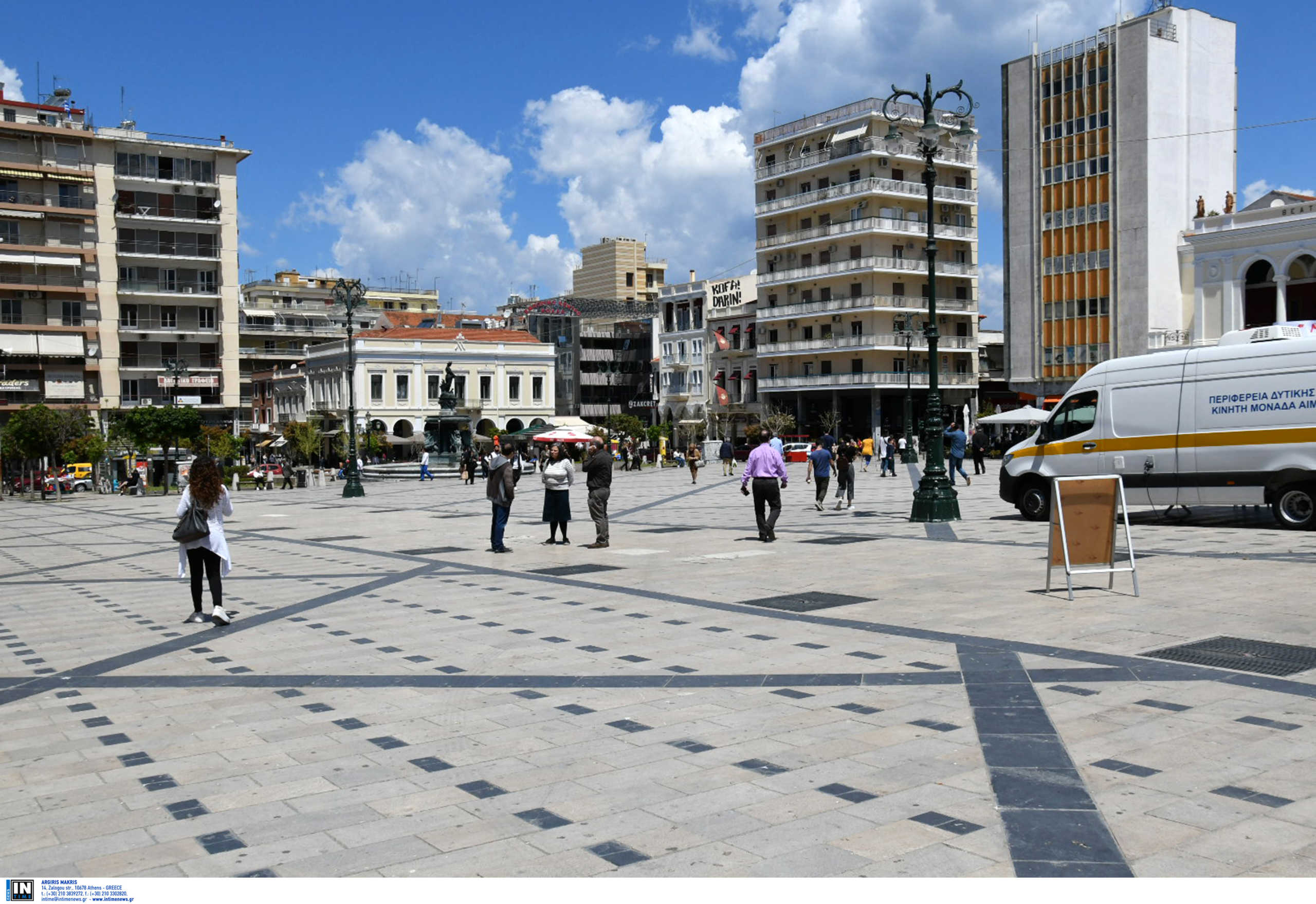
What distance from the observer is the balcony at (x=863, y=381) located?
2682 inches

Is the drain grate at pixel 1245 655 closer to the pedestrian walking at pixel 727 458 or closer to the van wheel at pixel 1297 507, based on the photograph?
the van wheel at pixel 1297 507

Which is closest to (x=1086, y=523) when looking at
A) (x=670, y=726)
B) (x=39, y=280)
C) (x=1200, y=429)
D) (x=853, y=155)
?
(x=670, y=726)

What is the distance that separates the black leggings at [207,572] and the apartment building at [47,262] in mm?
57629

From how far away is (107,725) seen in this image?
698cm

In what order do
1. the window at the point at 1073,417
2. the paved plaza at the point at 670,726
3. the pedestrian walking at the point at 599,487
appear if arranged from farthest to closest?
the window at the point at 1073,417 < the pedestrian walking at the point at 599,487 < the paved plaza at the point at 670,726

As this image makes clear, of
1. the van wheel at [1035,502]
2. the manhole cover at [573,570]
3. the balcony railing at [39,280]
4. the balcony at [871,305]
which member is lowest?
the manhole cover at [573,570]

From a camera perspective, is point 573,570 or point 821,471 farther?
point 821,471

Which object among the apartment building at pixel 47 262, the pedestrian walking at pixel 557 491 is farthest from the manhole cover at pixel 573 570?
the apartment building at pixel 47 262

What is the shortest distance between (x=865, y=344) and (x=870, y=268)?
4464mm

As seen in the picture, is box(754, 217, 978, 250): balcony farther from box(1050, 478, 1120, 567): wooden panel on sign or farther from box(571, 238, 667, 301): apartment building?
box(1050, 478, 1120, 567): wooden panel on sign

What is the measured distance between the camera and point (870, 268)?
224ft

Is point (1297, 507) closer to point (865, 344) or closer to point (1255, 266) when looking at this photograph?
point (1255, 266)

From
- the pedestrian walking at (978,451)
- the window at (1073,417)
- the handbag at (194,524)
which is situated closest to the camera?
the handbag at (194,524)

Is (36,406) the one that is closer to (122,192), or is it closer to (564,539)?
(122,192)
